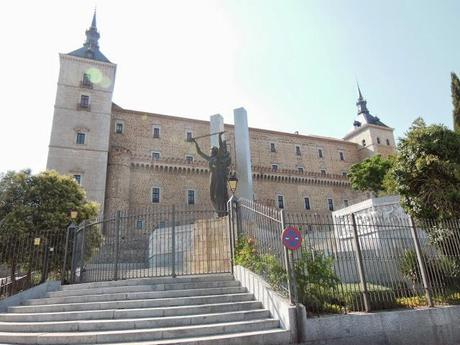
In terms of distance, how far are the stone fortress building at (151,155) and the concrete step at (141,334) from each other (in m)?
24.7

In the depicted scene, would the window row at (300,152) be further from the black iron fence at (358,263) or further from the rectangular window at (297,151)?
the black iron fence at (358,263)

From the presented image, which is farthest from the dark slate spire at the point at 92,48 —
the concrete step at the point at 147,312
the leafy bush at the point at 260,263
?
the concrete step at the point at 147,312

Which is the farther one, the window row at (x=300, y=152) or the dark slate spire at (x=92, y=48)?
the window row at (x=300, y=152)

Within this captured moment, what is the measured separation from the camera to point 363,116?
5391 centimetres

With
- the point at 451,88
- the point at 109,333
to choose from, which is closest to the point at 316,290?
the point at 109,333

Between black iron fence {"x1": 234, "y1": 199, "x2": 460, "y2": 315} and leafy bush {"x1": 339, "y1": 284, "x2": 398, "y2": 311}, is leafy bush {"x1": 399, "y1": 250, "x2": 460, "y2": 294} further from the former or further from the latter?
leafy bush {"x1": 339, "y1": 284, "x2": 398, "y2": 311}

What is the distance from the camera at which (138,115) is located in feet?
126

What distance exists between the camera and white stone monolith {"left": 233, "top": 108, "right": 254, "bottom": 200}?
1631 cm

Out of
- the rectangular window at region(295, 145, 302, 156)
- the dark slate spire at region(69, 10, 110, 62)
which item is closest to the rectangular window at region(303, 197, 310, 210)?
the rectangular window at region(295, 145, 302, 156)

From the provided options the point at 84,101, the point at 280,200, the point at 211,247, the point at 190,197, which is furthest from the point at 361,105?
the point at 211,247

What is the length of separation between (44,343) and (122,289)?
2059mm

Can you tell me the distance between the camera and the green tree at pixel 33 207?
1448cm

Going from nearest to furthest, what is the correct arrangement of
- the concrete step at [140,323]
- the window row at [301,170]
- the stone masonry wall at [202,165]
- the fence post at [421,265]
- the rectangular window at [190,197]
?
the concrete step at [140,323] → the fence post at [421,265] → the stone masonry wall at [202,165] → the rectangular window at [190,197] → the window row at [301,170]

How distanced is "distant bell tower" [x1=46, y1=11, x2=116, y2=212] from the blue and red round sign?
27.0 m
